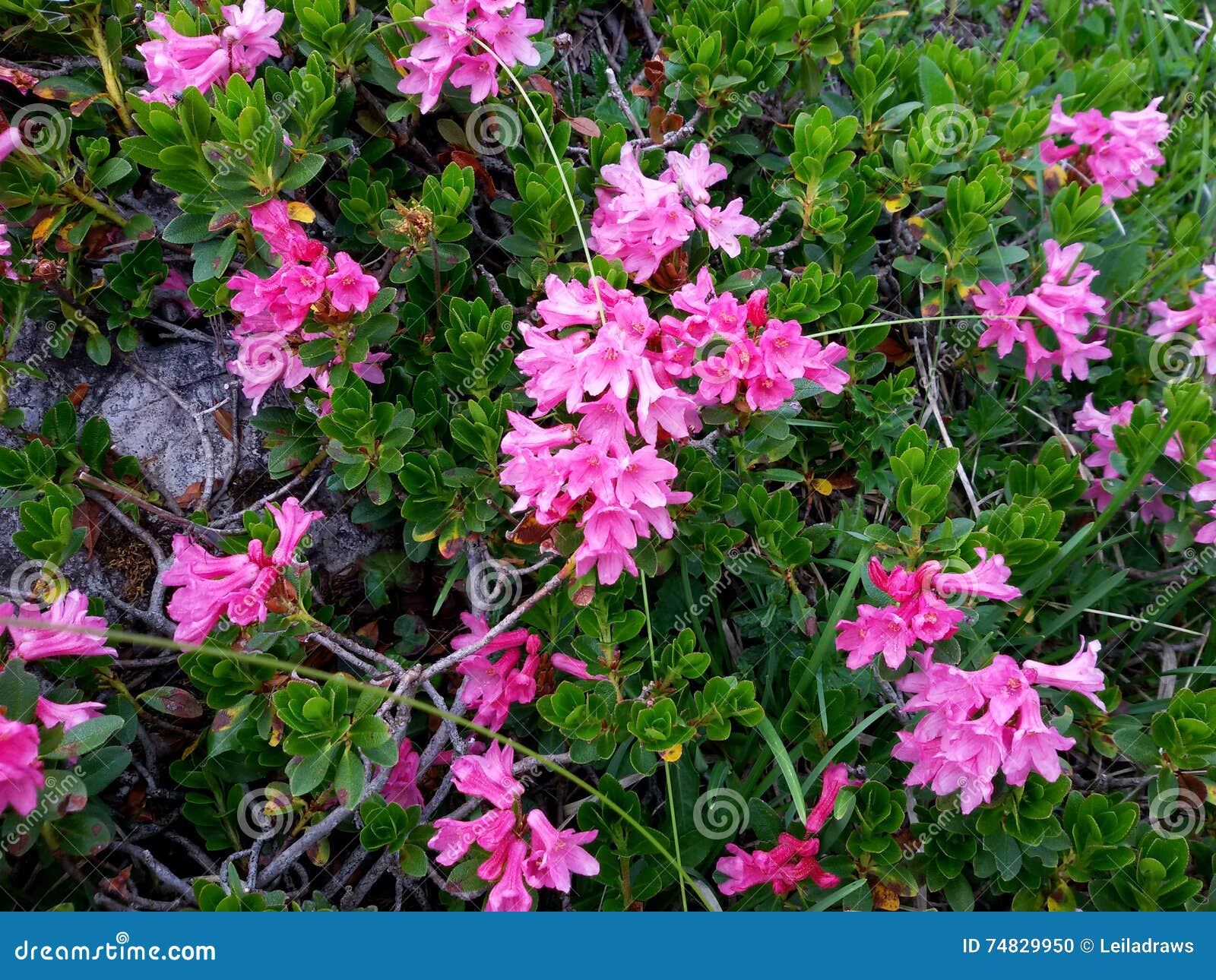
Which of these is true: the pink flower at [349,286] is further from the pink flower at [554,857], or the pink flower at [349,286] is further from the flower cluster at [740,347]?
the pink flower at [554,857]

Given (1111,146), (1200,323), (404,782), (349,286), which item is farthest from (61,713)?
(1111,146)

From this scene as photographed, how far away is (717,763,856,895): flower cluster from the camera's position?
208 cm

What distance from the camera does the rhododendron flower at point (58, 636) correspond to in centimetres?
193

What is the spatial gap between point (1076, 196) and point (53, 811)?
2.96m

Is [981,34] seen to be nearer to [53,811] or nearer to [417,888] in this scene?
[417,888]

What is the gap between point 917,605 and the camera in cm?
198

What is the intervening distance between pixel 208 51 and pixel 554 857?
1.95 meters
